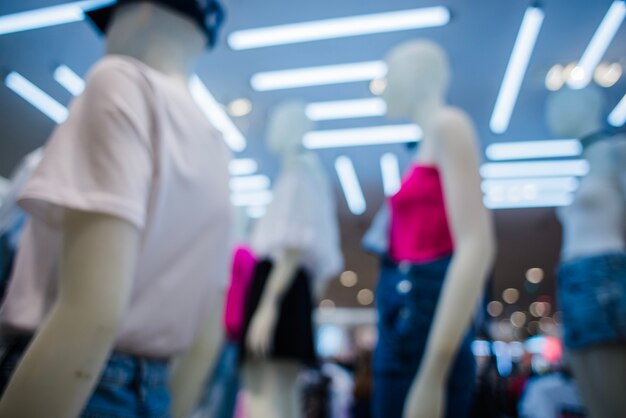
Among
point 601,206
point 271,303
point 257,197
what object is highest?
point 257,197

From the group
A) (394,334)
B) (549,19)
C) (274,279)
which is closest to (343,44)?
(549,19)

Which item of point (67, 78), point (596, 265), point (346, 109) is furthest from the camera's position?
point (346, 109)

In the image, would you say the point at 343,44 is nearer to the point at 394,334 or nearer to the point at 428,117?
the point at 428,117

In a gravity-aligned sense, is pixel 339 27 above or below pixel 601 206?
above

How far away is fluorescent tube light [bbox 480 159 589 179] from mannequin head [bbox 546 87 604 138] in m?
0.12

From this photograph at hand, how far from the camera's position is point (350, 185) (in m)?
6.02

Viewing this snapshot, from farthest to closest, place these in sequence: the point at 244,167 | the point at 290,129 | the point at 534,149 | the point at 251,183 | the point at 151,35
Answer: the point at 251,183
the point at 244,167
the point at 534,149
the point at 290,129
the point at 151,35

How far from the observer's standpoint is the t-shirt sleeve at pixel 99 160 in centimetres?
55

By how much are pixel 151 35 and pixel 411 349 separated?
3.07 ft

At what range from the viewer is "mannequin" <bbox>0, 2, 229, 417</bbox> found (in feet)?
1.72

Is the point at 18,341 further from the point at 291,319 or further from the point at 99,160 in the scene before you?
the point at 291,319

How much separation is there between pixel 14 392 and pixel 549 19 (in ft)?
10.7

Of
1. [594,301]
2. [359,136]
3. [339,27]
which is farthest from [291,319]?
[359,136]

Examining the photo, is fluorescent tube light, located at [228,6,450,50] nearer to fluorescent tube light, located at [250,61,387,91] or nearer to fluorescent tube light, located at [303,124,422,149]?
fluorescent tube light, located at [250,61,387,91]
